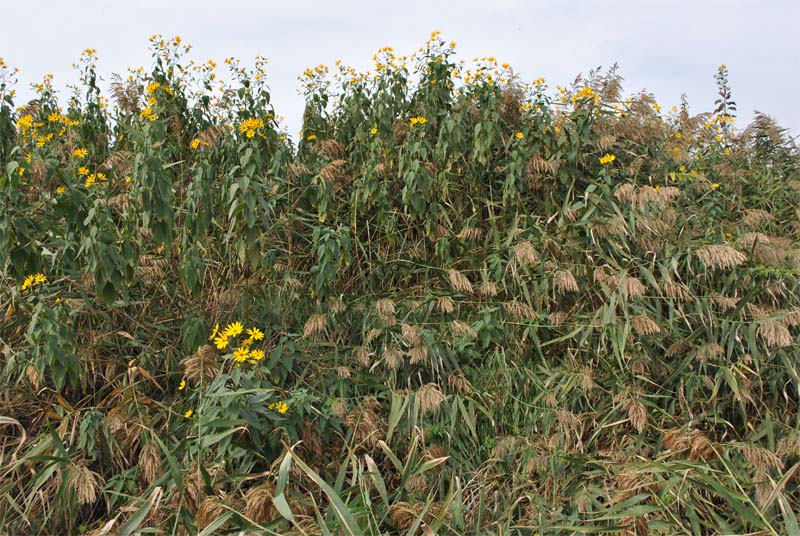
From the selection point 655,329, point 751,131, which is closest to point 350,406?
point 655,329

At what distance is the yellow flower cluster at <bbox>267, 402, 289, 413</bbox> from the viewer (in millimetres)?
2660

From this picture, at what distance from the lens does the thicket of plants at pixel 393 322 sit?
254 centimetres

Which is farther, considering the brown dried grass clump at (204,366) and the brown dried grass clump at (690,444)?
the brown dried grass clump at (204,366)

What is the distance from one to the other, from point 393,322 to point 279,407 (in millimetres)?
800

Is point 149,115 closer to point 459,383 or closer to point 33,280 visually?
point 33,280

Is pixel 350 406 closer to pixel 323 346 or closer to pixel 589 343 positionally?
pixel 323 346

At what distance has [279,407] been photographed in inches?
106

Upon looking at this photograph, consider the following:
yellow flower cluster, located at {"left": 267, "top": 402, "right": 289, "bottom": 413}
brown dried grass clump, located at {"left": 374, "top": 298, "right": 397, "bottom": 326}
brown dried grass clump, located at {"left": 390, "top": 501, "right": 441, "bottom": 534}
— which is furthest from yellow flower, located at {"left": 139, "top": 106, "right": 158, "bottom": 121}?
brown dried grass clump, located at {"left": 390, "top": 501, "right": 441, "bottom": 534}

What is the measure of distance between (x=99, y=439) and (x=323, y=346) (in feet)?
3.67

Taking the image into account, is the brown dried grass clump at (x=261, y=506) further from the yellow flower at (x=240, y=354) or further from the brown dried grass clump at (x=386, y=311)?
the brown dried grass clump at (x=386, y=311)

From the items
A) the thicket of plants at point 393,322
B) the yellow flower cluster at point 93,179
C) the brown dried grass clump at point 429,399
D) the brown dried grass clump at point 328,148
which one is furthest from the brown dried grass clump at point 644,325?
the yellow flower cluster at point 93,179

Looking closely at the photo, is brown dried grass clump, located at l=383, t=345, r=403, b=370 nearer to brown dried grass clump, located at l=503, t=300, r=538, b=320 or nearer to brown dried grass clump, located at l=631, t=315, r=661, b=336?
brown dried grass clump, located at l=503, t=300, r=538, b=320

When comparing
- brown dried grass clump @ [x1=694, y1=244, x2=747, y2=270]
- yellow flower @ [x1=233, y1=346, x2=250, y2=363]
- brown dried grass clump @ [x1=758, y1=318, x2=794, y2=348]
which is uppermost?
brown dried grass clump @ [x1=694, y1=244, x2=747, y2=270]

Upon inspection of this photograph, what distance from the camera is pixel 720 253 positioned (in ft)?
10.1
